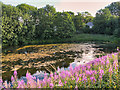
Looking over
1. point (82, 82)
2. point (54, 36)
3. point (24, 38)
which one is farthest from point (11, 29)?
point (82, 82)

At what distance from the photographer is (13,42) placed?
29266 mm

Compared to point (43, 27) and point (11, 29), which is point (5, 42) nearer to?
point (11, 29)

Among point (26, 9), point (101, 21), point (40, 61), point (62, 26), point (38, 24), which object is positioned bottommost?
point (40, 61)

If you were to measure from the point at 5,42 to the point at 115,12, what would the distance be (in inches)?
2056

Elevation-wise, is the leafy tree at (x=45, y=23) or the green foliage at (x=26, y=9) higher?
the green foliage at (x=26, y=9)

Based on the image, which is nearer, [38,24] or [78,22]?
[38,24]

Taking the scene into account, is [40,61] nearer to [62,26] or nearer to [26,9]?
[62,26]

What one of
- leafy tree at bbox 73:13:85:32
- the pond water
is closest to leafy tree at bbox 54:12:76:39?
leafy tree at bbox 73:13:85:32

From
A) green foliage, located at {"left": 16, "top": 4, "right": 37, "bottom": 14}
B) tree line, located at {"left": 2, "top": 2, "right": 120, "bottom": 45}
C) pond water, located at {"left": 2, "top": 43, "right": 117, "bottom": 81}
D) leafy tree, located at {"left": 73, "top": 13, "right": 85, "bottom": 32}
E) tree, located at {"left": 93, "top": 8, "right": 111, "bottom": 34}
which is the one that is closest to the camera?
pond water, located at {"left": 2, "top": 43, "right": 117, "bottom": 81}

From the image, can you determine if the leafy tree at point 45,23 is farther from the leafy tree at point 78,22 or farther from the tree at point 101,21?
the tree at point 101,21

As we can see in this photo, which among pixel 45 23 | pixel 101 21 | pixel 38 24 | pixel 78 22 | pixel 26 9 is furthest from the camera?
pixel 78 22

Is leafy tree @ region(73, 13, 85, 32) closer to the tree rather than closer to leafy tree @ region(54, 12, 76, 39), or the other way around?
the tree

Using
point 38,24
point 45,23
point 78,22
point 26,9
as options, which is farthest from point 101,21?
point 26,9

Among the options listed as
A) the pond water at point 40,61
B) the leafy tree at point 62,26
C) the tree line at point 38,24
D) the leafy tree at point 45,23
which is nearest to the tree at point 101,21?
the tree line at point 38,24
